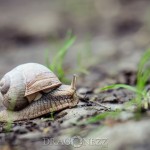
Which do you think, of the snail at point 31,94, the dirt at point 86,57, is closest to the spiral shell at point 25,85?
the snail at point 31,94

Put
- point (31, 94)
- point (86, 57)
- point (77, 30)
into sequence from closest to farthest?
1. point (31, 94)
2. point (86, 57)
3. point (77, 30)

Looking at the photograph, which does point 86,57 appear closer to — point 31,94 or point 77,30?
point 31,94

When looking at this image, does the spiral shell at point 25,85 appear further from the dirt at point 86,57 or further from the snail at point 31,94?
the dirt at point 86,57

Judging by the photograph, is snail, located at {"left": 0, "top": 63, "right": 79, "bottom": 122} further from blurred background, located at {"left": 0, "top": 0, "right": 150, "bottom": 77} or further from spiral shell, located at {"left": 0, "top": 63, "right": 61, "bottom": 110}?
blurred background, located at {"left": 0, "top": 0, "right": 150, "bottom": 77}

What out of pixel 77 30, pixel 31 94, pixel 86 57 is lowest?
pixel 31 94

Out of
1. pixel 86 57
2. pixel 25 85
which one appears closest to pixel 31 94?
pixel 25 85

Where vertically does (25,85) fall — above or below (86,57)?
below

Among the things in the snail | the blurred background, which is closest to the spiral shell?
the snail
